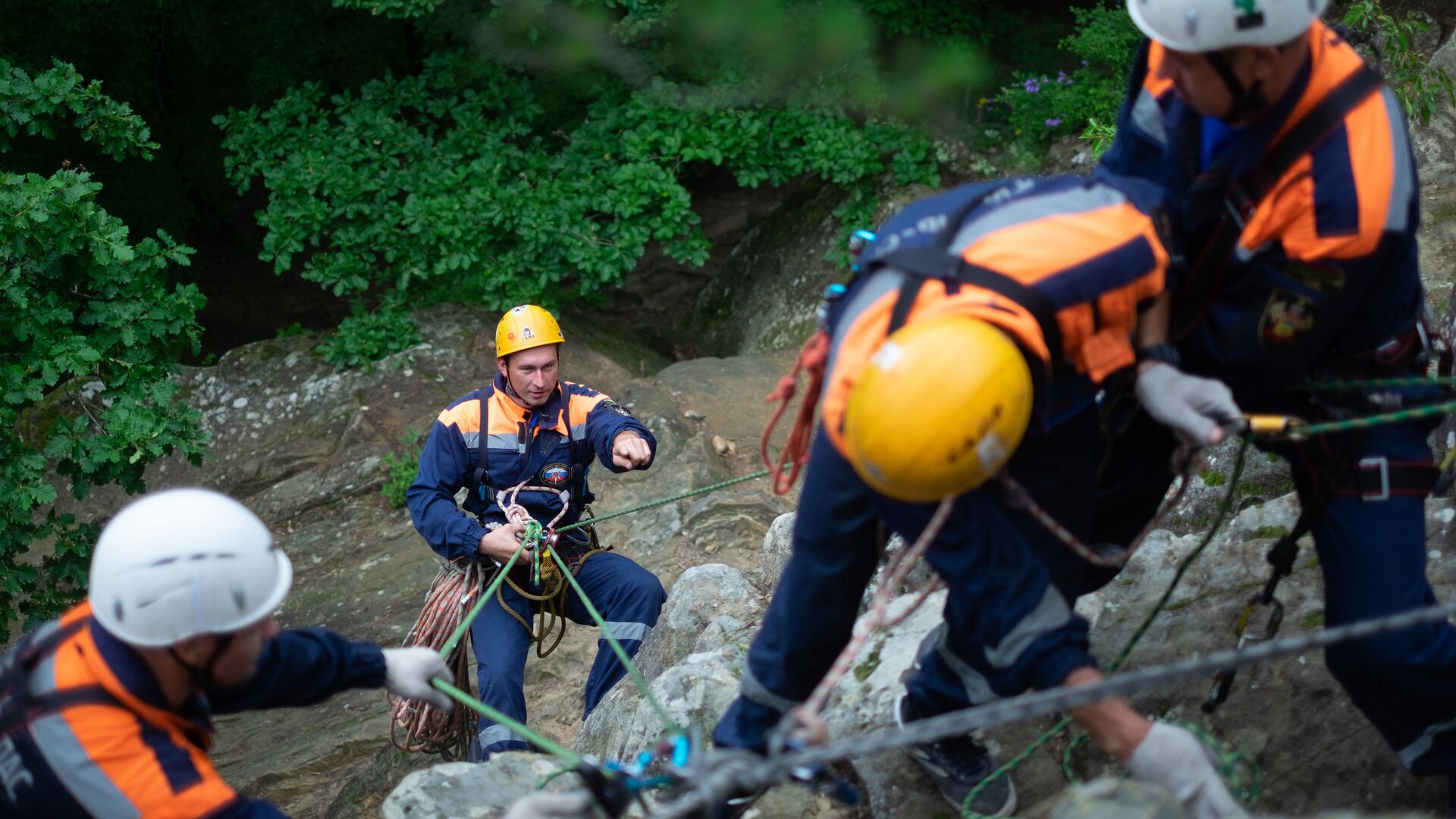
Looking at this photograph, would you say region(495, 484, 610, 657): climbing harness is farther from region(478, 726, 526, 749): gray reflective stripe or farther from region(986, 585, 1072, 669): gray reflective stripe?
region(986, 585, 1072, 669): gray reflective stripe

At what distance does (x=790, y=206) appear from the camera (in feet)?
31.6

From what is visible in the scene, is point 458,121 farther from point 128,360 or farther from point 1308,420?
point 1308,420

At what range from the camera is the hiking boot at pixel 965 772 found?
269cm

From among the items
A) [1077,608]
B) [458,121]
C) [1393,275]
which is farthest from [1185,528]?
[458,121]

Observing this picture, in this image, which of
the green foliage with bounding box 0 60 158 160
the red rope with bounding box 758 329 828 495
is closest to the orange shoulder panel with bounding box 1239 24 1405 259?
the red rope with bounding box 758 329 828 495

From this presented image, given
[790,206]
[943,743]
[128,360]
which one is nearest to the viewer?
[943,743]

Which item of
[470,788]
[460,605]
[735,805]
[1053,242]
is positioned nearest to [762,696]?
[735,805]

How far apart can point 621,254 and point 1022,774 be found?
601 cm

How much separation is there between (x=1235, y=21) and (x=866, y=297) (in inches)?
31.8

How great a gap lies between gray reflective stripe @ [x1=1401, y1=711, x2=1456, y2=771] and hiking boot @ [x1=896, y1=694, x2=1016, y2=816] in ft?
2.54

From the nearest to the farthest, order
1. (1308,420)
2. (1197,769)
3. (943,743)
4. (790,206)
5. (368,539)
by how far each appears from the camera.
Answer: (1197,769), (1308,420), (943,743), (368,539), (790,206)

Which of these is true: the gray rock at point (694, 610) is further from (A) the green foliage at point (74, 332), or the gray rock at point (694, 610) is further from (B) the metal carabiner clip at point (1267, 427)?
(A) the green foliage at point (74, 332)

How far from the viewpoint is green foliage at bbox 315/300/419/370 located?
856 centimetres

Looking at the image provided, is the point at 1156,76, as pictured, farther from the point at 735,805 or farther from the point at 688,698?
the point at 688,698
